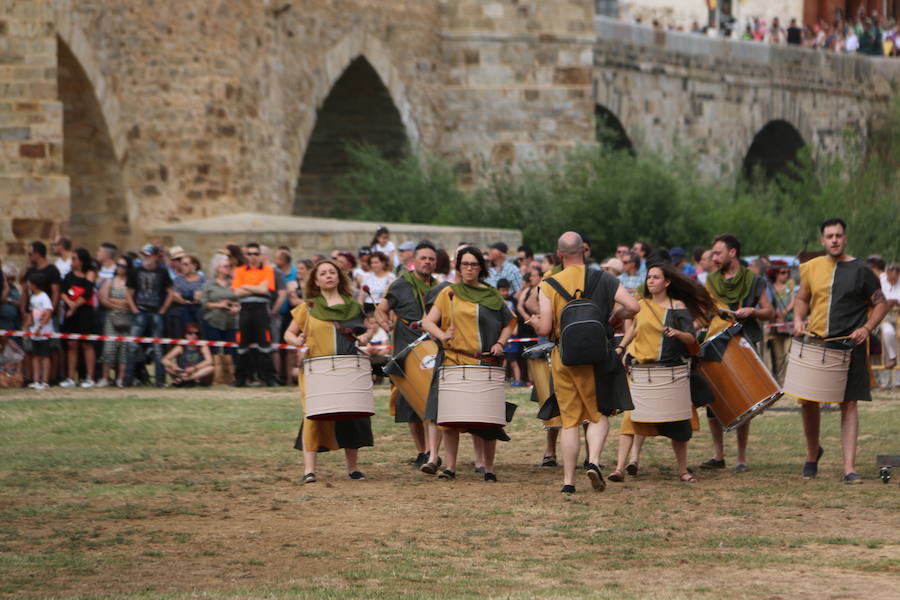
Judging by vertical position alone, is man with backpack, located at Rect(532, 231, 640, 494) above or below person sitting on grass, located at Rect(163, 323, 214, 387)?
above

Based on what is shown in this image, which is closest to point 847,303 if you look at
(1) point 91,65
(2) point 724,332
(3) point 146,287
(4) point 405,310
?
(2) point 724,332

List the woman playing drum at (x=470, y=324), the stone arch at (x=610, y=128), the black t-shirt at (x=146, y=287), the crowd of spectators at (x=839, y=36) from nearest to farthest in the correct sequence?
the woman playing drum at (x=470, y=324), the black t-shirt at (x=146, y=287), the stone arch at (x=610, y=128), the crowd of spectators at (x=839, y=36)

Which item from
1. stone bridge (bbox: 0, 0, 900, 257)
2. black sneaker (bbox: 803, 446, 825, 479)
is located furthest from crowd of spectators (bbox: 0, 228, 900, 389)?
black sneaker (bbox: 803, 446, 825, 479)

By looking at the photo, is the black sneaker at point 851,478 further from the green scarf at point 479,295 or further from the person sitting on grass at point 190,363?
the person sitting on grass at point 190,363

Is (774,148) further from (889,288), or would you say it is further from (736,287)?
(736,287)

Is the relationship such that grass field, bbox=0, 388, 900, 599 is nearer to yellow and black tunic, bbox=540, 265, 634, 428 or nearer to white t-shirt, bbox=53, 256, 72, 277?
yellow and black tunic, bbox=540, 265, 634, 428

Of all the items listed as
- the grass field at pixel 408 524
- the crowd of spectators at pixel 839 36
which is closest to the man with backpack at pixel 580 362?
the grass field at pixel 408 524

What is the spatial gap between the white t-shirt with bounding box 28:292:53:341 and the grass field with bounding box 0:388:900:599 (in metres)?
3.39

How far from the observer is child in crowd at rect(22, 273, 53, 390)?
54.6ft

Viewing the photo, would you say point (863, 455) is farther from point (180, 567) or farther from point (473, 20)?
point (473, 20)

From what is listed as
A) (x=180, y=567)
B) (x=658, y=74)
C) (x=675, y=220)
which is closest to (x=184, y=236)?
(x=675, y=220)

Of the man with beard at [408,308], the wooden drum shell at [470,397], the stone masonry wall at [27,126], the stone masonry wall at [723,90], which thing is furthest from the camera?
the stone masonry wall at [723,90]

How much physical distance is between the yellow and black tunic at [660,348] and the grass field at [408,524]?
33cm

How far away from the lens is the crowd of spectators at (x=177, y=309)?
16828 millimetres
